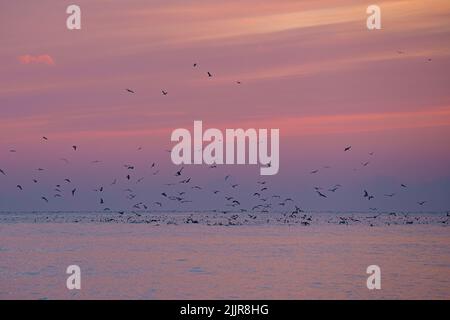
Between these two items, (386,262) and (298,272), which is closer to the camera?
(298,272)

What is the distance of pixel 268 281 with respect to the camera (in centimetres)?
3416

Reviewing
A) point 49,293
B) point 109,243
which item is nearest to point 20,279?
point 49,293

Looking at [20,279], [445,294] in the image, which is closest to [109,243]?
[20,279]

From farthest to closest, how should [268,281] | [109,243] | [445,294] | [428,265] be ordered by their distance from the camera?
[109,243]
[428,265]
[268,281]
[445,294]

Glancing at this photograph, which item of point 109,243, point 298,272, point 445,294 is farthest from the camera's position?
point 109,243

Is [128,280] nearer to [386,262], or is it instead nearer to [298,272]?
[298,272]

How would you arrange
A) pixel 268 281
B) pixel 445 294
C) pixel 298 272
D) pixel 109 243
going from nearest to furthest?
1. pixel 445 294
2. pixel 268 281
3. pixel 298 272
4. pixel 109 243

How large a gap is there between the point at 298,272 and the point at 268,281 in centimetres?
364

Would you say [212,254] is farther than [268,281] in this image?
Yes
